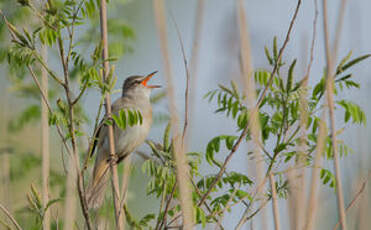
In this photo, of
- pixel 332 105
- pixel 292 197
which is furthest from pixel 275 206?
pixel 332 105

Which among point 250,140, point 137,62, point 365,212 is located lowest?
point 365,212

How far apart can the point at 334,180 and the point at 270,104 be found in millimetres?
396

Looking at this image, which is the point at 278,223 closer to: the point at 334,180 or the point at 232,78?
the point at 334,180

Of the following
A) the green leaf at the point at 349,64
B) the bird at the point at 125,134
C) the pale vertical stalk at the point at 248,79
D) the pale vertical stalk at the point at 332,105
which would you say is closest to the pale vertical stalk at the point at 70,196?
the pale vertical stalk at the point at 248,79

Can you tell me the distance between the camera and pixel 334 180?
1.96 m

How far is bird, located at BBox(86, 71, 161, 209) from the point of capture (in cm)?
256

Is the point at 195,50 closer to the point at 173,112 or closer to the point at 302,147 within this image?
the point at 173,112

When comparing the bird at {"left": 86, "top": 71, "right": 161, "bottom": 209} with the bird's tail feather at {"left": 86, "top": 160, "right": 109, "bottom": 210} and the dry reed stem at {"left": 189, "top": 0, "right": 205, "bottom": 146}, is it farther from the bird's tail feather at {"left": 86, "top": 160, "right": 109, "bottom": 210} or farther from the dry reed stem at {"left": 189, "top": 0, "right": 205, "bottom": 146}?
the dry reed stem at {"left": 189, "top": 0, "right": 205, "bottom": 146}

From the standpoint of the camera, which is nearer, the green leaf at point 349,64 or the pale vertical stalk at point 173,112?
the pale vertical stalk at point 173,112

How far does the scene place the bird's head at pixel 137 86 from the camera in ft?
11.5

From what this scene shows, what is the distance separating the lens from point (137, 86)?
358 centimetres

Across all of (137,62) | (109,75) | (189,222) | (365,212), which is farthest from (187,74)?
(137,62)

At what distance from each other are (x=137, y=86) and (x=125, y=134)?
471 mm

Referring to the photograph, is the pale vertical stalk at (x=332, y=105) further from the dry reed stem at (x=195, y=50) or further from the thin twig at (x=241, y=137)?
the dry reed stem at (x=195, y=50)
